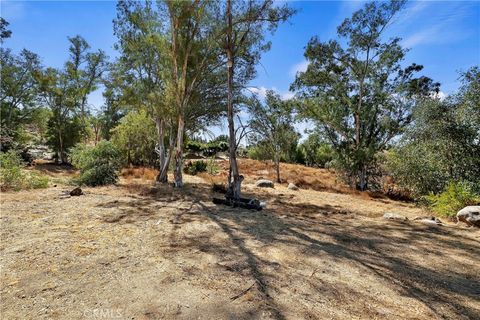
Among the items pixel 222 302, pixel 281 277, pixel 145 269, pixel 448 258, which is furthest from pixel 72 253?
pixel 448 258

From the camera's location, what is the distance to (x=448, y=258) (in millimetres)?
4664

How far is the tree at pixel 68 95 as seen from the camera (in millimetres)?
20906

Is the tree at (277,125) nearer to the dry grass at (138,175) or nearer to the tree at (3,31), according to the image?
the dry grass at (138,175)

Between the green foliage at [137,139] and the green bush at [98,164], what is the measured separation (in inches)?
236

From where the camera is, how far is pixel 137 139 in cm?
1802

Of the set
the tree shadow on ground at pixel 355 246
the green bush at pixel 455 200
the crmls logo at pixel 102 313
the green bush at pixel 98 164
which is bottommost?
the tree shadow on ground at pixel 355 246

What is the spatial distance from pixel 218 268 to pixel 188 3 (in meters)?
8.93

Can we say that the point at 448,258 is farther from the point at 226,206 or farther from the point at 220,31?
the point at 220,31

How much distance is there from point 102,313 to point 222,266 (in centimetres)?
159

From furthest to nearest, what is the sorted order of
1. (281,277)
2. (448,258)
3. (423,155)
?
(423,155) < (448,258) < (281,277)

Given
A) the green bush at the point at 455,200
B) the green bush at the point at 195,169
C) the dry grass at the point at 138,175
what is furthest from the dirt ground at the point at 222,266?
the green bush at the point at 195,169

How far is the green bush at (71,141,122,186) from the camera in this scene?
1070 cm

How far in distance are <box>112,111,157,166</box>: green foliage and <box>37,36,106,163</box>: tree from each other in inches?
216

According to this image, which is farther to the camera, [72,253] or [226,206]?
[226,206]
